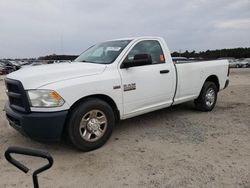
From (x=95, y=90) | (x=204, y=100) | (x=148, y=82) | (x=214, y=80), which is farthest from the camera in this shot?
(x=214, y=80)

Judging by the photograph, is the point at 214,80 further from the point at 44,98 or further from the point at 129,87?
the point at 44,98

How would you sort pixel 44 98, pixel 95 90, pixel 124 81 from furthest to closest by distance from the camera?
pixel 124 81, pixel 95 90, pixel 44 98

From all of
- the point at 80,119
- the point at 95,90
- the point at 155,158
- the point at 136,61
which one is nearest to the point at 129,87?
the point at 136,61

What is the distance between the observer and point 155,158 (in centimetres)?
380

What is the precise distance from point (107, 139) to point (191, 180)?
1.63 m

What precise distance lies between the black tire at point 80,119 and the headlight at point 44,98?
336 mm

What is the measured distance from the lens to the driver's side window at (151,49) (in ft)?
16.4

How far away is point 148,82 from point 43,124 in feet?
6.86

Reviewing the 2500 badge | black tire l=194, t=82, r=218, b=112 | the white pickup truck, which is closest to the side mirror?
the white pickup truck

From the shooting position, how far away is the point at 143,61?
4.59 meters

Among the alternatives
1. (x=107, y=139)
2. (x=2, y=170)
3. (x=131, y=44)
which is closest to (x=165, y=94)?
(x=131, y=44)

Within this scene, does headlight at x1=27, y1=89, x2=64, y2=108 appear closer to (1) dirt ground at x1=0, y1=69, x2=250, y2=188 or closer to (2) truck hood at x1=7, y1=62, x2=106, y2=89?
(2) truck hood at x1=7, y1=62, x2=106, y2=89

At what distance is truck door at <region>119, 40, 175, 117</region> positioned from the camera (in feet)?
14.9

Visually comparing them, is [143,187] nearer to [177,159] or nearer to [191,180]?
[191,180]
